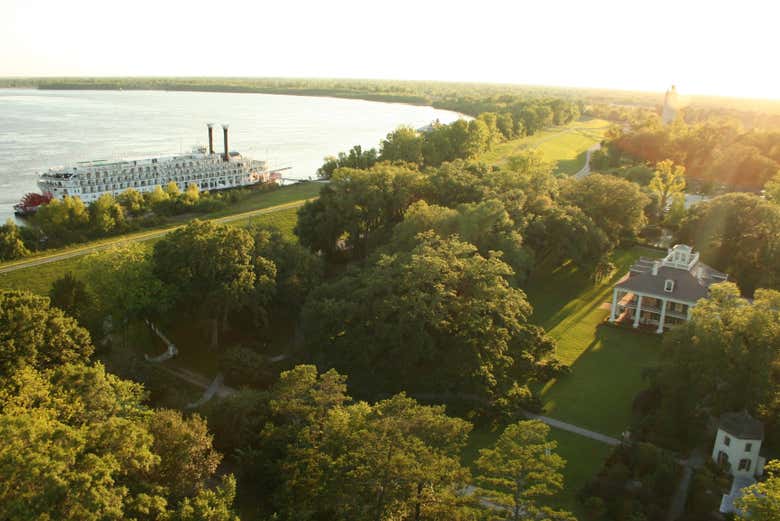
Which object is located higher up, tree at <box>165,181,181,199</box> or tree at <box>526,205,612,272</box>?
tree at <box>526,205,612,272</box>

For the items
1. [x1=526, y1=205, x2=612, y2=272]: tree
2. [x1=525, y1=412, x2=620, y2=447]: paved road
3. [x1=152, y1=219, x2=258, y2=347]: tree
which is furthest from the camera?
[x1=526, y1=205, x2=612, y2=272]: tree

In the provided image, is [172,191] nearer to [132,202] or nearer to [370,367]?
[132,202]

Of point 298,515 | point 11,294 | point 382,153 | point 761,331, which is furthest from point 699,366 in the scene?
point 382,153

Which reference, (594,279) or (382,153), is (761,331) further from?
(382,153)

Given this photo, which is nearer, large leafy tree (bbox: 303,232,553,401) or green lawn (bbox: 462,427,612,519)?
green lawn (bbox: 462,427,612,519)

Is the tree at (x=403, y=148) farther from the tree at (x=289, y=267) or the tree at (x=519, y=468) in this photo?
the tree at (x=519, y=468)

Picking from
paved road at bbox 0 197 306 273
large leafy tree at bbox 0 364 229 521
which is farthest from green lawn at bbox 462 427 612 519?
paved road at bbox 0 197 306 273

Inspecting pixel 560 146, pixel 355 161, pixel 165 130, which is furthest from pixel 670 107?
pixel 165 130

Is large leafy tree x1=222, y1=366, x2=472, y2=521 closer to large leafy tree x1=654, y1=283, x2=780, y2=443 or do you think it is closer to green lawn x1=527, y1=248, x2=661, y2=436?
large leafy tree x1=654, y1=283, x2=780, y2=443
